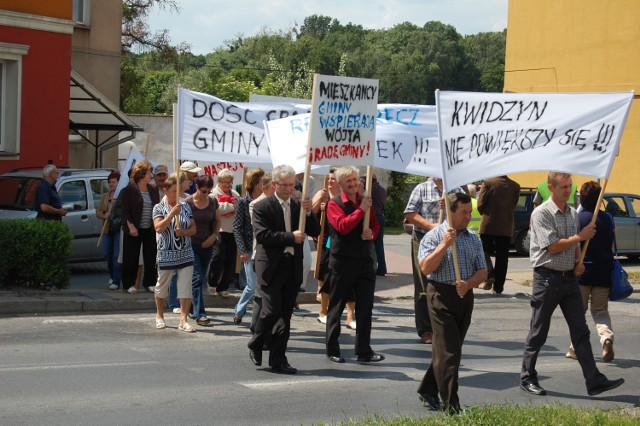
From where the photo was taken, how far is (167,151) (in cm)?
3253

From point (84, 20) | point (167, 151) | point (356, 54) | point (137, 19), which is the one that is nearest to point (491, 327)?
point (84, 20)

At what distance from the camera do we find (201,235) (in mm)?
12070

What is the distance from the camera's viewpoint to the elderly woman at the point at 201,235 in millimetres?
12016

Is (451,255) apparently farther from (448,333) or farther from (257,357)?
(257,357)

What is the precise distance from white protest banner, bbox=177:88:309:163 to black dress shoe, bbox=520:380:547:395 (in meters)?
4.39

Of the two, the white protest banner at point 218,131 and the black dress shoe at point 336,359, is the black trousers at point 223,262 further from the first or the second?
the black dress shoe at point 336,359

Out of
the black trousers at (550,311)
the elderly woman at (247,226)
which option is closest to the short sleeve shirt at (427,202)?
the elderly woman at (247,226)

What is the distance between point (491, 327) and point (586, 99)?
432 centimetres

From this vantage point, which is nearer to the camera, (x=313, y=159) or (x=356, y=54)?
(x=313, y=159)

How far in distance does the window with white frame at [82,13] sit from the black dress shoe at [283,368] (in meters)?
19.2

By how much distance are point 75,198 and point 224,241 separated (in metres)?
3.93

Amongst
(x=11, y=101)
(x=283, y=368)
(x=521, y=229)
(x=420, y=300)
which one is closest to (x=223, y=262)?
(x=420, y=300)

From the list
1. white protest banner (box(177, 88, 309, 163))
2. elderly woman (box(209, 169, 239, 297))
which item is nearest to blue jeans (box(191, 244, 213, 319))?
elderly woman (box(209, 169, 239, 297))

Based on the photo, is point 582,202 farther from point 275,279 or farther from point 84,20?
point 84,20
